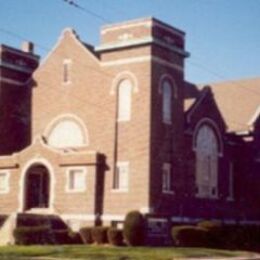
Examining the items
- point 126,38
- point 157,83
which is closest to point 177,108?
point 157,83

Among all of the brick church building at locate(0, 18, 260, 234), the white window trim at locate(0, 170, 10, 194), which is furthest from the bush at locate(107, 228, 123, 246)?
the white window trim at locate(0, 170, 10, 194)

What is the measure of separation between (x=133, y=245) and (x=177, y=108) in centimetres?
1071

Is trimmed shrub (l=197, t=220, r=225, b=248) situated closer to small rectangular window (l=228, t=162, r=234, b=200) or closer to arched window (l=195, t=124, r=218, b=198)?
arched window (l=195, t=124, r=218, b=198)

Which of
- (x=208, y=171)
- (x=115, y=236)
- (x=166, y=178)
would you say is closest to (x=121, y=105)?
(x=166, y=178)

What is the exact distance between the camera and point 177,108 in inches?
1788

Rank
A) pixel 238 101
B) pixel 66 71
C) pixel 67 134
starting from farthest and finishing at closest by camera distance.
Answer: pixel 238 101
pixel 66 71
pixel 67 134

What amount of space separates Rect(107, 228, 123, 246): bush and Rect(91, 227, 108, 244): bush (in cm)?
60

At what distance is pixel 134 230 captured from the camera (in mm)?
39594

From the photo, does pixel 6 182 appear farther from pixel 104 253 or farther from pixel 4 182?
pixel 104 253

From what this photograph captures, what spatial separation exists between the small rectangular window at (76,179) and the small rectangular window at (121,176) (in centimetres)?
219

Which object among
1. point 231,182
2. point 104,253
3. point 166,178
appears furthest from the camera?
point 231,182

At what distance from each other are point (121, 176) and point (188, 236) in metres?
6.28

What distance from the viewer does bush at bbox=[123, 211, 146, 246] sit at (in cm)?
3950

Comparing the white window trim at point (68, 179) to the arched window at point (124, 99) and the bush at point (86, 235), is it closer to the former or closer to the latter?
the bush at point (86, 235)
